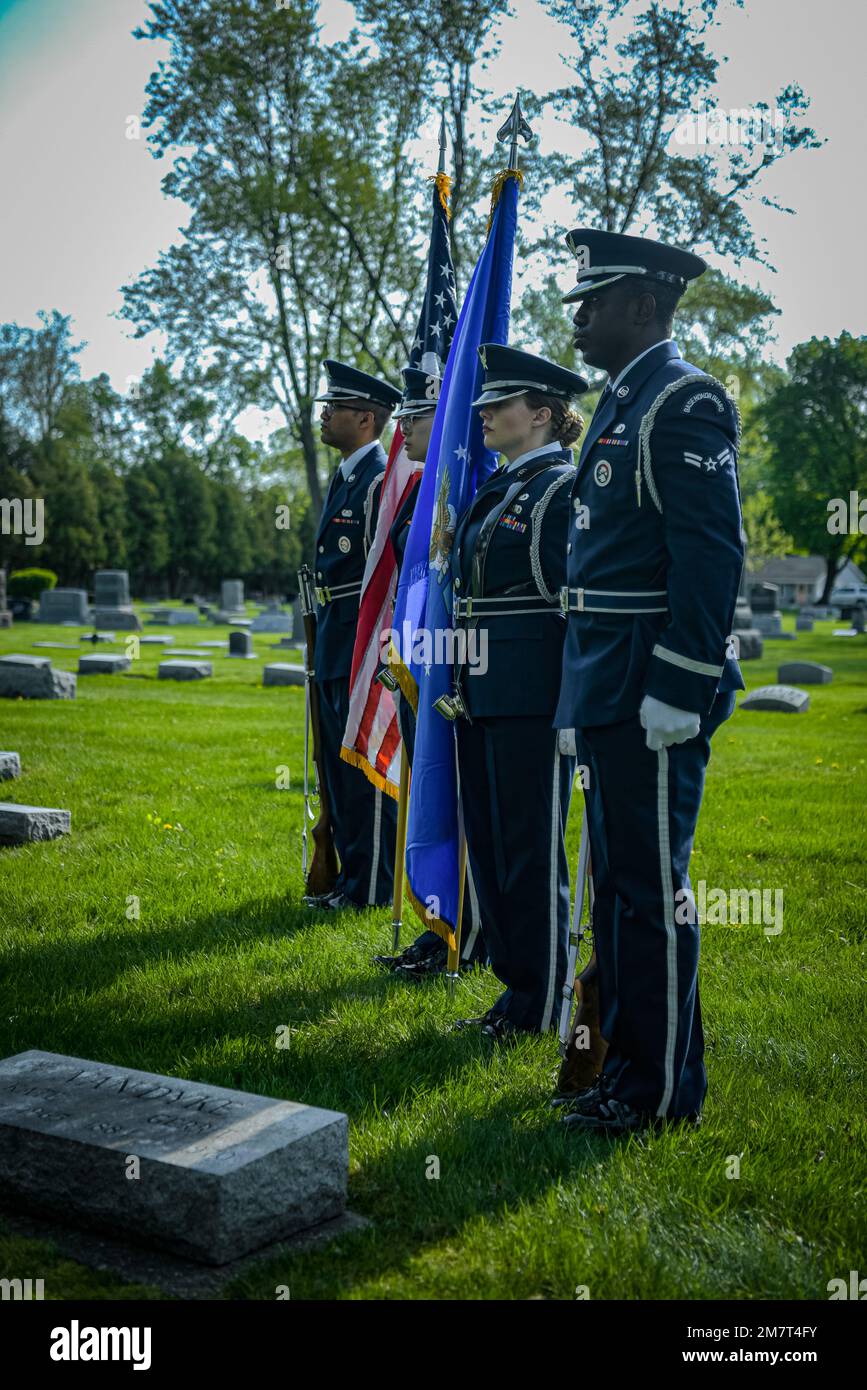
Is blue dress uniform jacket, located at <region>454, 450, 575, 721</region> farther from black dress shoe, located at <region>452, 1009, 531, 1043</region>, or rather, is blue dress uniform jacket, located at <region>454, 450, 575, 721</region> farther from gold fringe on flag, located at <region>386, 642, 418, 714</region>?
black dress shoe, located at <region>452, 1009, 531, 1043</region>

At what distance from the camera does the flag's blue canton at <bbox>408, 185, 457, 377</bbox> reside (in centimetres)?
654

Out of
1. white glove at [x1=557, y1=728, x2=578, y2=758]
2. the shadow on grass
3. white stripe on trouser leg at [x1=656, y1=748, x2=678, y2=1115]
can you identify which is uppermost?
white glove at [x1=557, y1=728, x2=578, y2=758]

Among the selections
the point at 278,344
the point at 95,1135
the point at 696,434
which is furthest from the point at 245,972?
the point at 278,344

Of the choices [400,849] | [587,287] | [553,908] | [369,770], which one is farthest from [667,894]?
[369,770]

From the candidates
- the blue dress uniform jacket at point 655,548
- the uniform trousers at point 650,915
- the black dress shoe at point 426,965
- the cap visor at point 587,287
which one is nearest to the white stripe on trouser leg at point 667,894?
the uniform trousers at point 650,915

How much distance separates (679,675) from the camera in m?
3.89

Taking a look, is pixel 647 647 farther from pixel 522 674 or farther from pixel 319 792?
pixel 319 792

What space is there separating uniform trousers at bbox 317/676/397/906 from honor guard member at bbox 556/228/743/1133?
2.83 meters

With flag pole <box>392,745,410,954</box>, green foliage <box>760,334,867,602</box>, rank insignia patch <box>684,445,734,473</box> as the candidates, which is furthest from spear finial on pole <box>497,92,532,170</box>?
green foliage <box>760,334,867,602</box>

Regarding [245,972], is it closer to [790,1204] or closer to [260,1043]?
A: [260,1043]

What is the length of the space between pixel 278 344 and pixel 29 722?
522 inches

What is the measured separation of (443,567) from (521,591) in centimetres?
60

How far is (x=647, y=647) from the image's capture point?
4059 mm

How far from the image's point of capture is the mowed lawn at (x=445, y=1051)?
3289 millimetres
